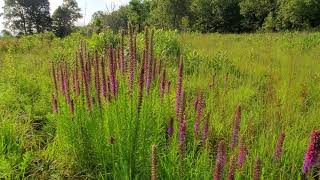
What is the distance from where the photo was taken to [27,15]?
60062 millimetres

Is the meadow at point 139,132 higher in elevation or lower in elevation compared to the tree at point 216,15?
lower

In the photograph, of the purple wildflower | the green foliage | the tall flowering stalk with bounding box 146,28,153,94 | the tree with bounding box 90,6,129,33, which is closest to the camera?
the tall flowering stalk with bounding box 146,28,153,94

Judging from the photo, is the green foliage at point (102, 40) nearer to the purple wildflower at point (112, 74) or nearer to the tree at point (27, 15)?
the purple wildflower at point (112, 74)

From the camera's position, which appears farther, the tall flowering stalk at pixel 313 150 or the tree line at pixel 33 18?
the tree line at pixel 33 18

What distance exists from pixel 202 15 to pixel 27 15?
28781 millimetres

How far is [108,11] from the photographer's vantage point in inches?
133

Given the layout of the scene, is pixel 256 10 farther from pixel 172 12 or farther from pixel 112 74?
pixel 112 74

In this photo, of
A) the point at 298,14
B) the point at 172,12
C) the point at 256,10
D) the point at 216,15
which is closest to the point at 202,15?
the point at 216,15

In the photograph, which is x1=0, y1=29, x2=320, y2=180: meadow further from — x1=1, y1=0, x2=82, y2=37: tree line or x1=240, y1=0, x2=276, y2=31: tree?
x1=1, y1=0, x2=82, y2=37: tree line

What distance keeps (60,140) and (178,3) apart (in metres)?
52.6

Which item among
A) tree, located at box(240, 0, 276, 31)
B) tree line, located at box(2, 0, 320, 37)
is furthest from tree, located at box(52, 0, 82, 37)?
tree, located at box(240, 0, 276, 31)

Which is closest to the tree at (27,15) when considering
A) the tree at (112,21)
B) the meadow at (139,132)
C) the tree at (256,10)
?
the tree at (256,10)

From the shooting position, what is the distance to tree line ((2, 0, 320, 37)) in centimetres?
3959

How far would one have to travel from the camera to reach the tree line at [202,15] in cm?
3959
